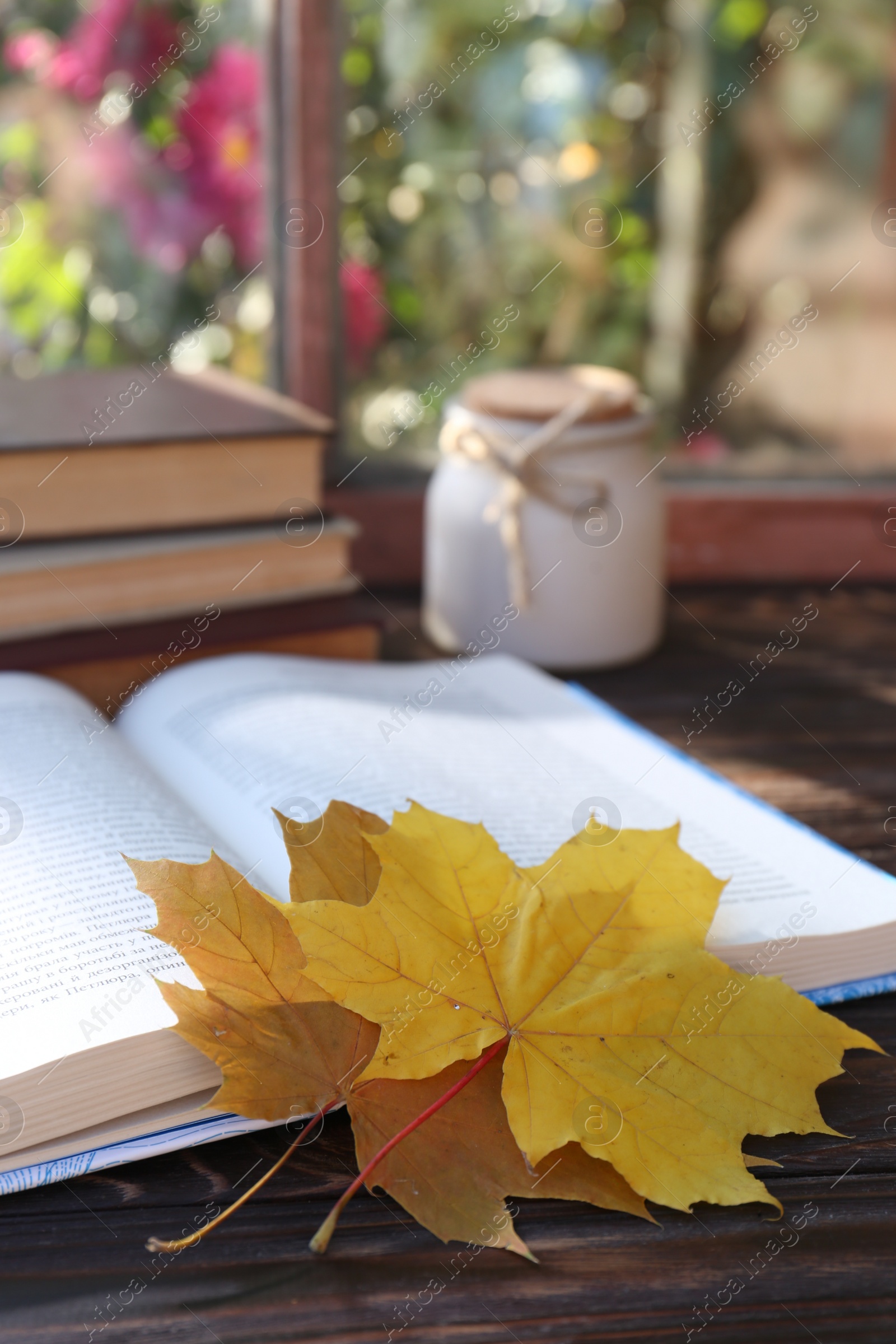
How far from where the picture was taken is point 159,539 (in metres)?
0.87

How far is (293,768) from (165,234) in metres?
0.68

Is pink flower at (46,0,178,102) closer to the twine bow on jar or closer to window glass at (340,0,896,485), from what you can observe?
window glass at (340,0,896,485)

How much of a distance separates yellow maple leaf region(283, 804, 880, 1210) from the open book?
0.05 meters

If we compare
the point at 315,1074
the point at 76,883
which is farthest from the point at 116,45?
the point at 315,1074

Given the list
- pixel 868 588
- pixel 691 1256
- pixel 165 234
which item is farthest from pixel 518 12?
pixel 691 1256

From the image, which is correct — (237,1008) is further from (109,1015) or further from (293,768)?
(293,768)

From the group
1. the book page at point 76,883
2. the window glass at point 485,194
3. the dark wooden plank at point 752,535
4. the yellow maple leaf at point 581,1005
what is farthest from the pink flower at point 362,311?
the yellow maple leaf at point 581,1005

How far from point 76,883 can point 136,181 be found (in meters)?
0.81

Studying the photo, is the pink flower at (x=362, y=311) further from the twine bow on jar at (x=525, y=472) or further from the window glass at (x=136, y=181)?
the twine bow on jar at (x=525, y=472)

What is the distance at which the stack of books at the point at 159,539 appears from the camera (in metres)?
0.83

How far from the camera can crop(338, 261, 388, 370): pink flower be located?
112 centimetres

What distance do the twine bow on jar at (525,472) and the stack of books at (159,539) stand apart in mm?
112

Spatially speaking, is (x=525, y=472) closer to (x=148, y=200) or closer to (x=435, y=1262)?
(x=148, y=200)

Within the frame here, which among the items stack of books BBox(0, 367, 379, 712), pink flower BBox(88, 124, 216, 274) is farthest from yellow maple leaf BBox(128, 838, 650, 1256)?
pink flower BBox(88, 124, 216, 274)
